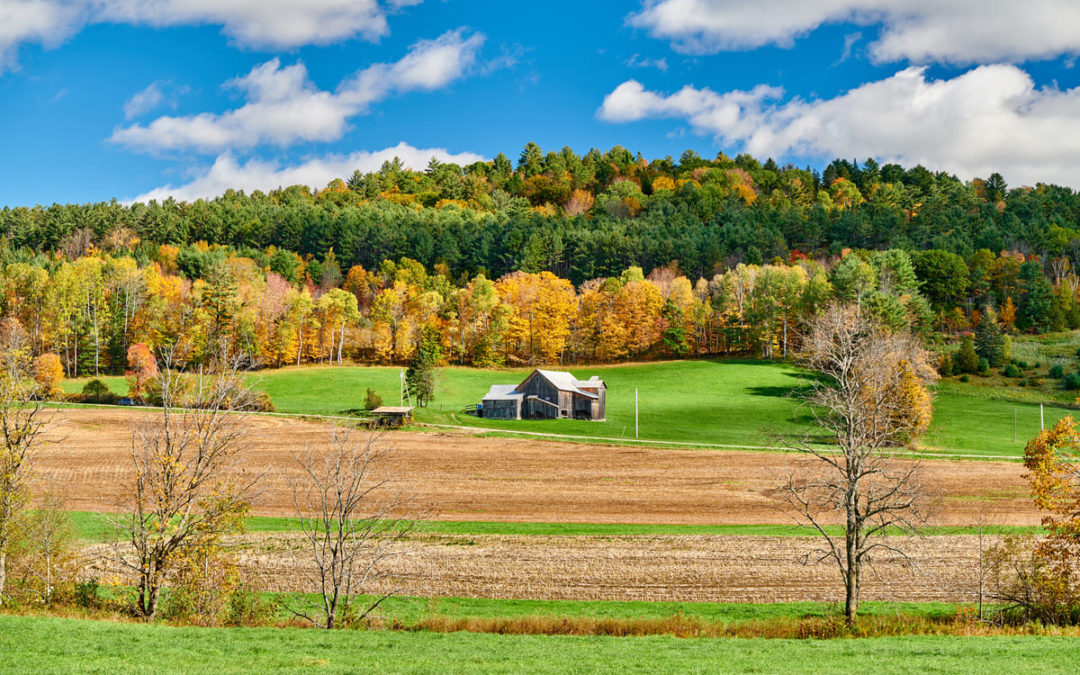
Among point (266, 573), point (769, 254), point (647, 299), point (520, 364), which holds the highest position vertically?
point (769, 254)

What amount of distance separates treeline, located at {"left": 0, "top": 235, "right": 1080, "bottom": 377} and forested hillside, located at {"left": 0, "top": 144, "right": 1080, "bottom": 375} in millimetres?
272

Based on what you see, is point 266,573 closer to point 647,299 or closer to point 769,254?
point 647,299

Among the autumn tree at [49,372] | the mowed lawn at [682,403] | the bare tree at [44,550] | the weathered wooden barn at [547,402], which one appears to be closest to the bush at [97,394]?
the autumn tree at [49,372]

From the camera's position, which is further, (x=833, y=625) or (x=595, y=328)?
(x=595, y=328)

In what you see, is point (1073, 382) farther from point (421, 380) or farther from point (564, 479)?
point (421, 380)

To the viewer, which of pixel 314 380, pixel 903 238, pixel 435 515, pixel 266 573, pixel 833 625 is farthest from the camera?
pixel 903 238

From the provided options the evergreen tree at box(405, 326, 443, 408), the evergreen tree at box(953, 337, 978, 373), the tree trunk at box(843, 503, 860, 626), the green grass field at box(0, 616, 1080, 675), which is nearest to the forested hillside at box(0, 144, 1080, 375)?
the evergreen tree at box(953, 337, 978, 373)

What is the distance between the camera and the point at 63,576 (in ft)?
74.9

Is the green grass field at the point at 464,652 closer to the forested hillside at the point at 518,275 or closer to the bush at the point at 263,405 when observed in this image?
the bush at the point at 263,405

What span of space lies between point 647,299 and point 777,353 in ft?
59.1

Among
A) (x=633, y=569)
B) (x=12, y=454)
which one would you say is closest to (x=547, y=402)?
(x=633, y=569)

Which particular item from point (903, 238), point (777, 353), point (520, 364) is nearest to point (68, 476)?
point (520, 364)

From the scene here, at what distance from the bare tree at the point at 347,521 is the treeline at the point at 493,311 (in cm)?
4347

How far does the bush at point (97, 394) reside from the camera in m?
70.8
